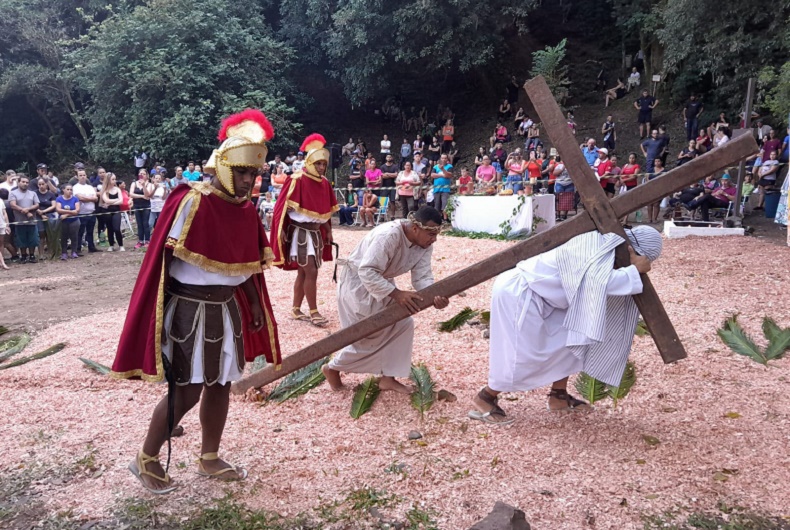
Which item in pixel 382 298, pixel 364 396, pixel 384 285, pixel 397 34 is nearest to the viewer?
pixel 384 285

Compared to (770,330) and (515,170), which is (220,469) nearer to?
(770,330)

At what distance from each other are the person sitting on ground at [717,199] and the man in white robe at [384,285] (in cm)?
1077

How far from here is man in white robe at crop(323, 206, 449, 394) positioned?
14.2 feet

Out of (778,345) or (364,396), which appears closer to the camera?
(364,396)

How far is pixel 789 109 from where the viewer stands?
469 inches

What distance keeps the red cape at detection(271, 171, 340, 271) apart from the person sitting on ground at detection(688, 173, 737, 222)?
9.56 meters

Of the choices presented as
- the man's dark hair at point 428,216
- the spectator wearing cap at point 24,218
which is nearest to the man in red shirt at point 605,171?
the man's dark hair at point 428,216

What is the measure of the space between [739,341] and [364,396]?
3.35m

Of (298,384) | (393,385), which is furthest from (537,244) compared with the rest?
(298,384)

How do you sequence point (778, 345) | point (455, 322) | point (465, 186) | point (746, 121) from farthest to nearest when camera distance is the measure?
point (465, 186) < point (746, 121) < point (455, 322) < point (778, 345)

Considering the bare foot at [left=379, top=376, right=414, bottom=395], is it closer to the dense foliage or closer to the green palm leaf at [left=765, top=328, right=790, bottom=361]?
the green palm leaf at [left=765, top=328, right=790, bottom=361]

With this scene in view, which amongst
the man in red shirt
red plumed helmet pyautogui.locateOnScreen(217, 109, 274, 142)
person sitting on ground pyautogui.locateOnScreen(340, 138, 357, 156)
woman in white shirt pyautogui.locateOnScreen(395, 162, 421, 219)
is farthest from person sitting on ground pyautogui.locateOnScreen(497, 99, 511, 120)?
red plumed helmet pyautogui.locateOnScreen(217, 109, 274, 142)

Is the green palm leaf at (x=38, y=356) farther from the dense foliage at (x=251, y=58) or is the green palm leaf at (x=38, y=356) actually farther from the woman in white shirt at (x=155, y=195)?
the dense foliage at (x=251, y=58)

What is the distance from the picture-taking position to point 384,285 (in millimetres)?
4254
